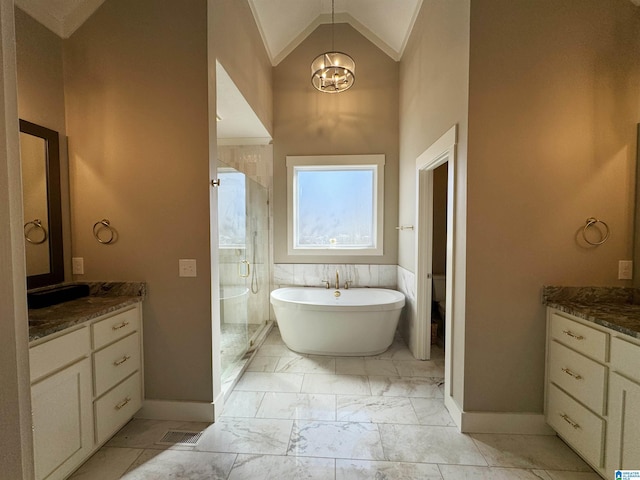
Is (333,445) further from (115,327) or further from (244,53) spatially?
(244,53)

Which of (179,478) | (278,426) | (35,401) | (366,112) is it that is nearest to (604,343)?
(278,426)

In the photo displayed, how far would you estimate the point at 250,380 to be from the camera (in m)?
2.55

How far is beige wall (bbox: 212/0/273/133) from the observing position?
2.09m

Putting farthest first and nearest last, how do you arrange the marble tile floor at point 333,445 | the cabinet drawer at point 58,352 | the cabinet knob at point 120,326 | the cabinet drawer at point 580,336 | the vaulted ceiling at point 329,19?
1. the vaulted ceiling at point 329,19
2. the cabinet knob at point 120,326
3. the marble tile floor at point 333,445
4. the cabinet drawer at point 580,336
5. the cabinet drawer at point 58,352

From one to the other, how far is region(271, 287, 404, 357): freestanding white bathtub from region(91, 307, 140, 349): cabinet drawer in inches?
53.9

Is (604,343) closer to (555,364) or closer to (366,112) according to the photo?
(555,364)

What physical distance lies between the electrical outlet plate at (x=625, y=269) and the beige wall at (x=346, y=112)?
2182 millimetres

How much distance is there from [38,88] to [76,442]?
Result: 6.92ft

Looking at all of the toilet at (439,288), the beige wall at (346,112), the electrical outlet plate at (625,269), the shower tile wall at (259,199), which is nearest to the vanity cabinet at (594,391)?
the electrical outlet plate at (625,269)

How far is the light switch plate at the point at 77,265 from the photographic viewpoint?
2.04 m

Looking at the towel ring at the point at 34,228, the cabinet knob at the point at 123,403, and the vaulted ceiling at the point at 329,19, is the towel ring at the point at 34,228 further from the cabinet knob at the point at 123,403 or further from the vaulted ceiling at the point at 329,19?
the vaulted ceiling at the point at 329,19

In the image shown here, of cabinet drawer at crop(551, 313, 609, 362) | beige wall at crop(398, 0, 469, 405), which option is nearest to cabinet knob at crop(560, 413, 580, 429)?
cabinet drawer at crop(551, 313, 609, 362)

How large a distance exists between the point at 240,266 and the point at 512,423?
8.37 ft

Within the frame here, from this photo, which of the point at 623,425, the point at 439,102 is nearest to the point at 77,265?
the point at 439,102
